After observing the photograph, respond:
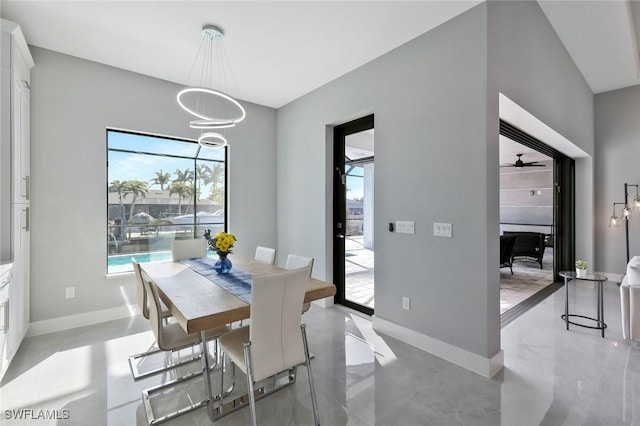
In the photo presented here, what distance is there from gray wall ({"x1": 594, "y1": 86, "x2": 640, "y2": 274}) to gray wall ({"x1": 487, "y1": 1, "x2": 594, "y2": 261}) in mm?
483

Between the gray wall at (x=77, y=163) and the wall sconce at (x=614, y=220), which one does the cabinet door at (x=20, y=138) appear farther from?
the wall sconce at (x=614, y=220)

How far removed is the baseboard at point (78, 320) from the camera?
317 centimetres

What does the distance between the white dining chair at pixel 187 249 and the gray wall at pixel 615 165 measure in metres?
6.93

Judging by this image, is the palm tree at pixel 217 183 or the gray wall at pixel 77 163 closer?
the gray wall at pixel 77 163

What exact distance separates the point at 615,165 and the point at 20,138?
861 cm

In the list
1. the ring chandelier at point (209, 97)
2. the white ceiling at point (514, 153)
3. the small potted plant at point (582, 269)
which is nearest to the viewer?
the ring chandelier at point (209, 97)

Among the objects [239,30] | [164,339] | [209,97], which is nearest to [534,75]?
[239,30]

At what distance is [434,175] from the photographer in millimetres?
2799

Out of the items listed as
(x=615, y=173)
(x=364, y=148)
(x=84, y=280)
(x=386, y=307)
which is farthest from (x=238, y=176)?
(x=615, y=173)

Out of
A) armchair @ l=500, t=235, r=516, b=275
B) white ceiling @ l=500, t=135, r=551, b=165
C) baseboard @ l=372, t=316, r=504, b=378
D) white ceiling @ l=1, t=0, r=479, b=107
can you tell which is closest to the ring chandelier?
white ceiling @ l=1, t=0, r=479, b=107

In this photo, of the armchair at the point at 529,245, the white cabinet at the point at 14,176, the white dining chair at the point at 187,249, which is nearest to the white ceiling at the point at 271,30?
the white cabinet at the point at 14,176

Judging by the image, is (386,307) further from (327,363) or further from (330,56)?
(330,56)

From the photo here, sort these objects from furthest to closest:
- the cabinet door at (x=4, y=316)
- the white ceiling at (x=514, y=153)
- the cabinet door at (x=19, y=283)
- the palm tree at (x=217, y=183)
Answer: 1. the white ceiling at (x=514, y=153)
2. the palm tree at (x=217, y=183)
3. the cabinet door at (x=19, y=283)
4. the cabinet door at (x=4, y=316)

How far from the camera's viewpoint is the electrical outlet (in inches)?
132
